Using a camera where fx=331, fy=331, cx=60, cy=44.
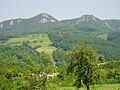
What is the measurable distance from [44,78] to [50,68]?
171cm

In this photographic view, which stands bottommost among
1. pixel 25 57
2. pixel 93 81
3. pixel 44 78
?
pixel 93 81

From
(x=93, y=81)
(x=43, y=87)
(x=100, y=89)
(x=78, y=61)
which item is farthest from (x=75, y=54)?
(x=100, y=89)

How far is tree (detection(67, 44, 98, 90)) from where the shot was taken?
47.1 meters

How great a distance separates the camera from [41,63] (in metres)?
37.2

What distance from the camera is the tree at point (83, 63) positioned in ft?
154

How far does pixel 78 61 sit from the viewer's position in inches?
1857

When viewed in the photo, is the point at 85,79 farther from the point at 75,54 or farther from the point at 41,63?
the point at 41,63

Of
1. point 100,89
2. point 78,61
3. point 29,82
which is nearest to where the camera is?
point 29,82

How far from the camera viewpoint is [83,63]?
1858 inches

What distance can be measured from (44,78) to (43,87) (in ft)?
5.73

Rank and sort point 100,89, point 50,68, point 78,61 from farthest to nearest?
1. point 100,89
2. point 78,61
3. point 50,68

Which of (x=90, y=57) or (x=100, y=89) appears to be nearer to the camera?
(x=90, y=57)

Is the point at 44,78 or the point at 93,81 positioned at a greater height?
the point at 44,78

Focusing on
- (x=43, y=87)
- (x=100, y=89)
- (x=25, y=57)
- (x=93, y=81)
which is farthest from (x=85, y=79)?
(x=100, y=89)
